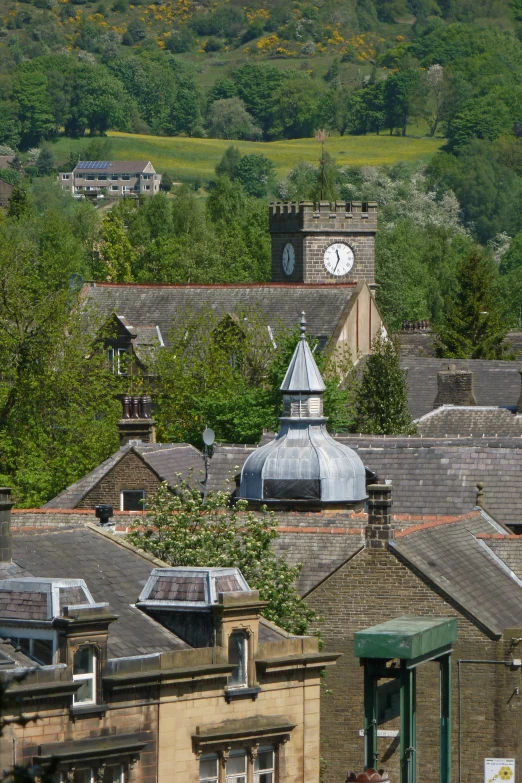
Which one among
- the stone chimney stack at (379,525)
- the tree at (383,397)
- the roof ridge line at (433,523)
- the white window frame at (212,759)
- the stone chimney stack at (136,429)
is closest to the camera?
the white window frame at (212,759)

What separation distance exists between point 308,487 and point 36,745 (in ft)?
71.4

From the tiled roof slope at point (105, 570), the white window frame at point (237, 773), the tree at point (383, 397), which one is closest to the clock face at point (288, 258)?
the tree at point (383, 397)

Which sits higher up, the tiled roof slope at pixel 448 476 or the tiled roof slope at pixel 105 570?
the tiled roof slope at pixel 448 476

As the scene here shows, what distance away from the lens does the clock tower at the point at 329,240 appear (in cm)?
10975

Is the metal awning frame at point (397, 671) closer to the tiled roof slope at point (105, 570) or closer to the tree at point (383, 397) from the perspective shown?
the tiled roof slope at point (105, 570)

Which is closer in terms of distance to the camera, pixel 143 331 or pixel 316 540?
pixel 316 540

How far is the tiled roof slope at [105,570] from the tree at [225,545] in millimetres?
2600

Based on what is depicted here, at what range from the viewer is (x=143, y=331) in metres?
94.9

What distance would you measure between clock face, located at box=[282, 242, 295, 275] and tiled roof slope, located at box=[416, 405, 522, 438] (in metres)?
34.2

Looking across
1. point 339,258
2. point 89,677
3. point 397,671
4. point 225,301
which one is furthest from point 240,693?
point 339,258

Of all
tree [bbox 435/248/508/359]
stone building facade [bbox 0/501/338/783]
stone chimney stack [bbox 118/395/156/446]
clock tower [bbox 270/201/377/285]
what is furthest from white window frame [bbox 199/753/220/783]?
tree [bbox 435/248/508/359]

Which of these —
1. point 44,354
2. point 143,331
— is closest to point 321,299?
point 143,331

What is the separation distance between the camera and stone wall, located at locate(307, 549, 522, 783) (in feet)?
151

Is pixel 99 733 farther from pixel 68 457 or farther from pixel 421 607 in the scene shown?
pixel 68 457
